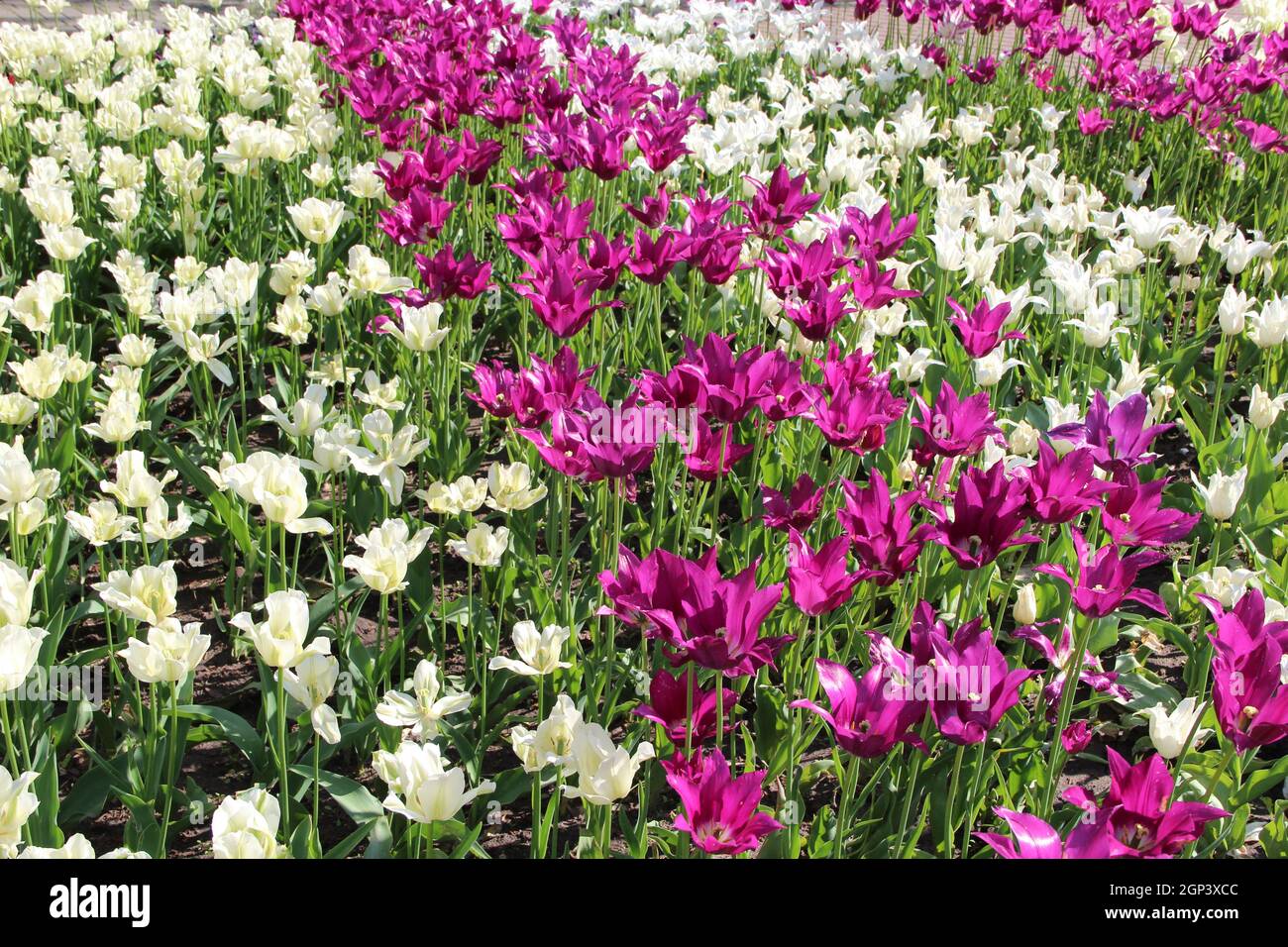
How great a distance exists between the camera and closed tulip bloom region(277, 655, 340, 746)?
182 cm

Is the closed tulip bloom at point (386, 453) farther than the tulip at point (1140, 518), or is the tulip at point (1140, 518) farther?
the closed tulip bloom at point (386, 453)

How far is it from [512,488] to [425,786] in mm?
823

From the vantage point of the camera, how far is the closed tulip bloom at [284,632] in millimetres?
1761

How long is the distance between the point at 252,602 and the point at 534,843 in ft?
4.17

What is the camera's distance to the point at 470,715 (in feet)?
8.00

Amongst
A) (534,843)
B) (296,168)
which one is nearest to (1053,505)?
(534,843)

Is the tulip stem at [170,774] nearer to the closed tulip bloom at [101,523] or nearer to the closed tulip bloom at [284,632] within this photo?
the closed tulip bloom at [284,632]

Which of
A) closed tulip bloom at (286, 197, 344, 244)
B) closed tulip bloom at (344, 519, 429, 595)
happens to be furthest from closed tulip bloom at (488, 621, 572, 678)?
closed tulip bloom at (286, 197, 344, 244)

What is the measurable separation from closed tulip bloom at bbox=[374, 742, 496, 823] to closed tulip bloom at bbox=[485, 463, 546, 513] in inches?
28.2

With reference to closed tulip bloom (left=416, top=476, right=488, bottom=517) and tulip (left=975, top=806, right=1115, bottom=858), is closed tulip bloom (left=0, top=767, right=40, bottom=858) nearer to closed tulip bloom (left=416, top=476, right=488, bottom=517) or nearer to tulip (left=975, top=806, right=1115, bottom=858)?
closed tulip bloom (left=416, top=476, right=488, bottom=517)

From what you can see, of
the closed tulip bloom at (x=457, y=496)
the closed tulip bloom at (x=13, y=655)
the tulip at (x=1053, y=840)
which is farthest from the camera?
the closed tulip bloom at (x=457, y=496)

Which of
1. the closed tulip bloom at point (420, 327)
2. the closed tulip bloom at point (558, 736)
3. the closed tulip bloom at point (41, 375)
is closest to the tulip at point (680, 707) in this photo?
the closed tulip bloom at point (558, 736)

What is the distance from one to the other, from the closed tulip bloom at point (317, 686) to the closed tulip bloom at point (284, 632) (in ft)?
0.06
